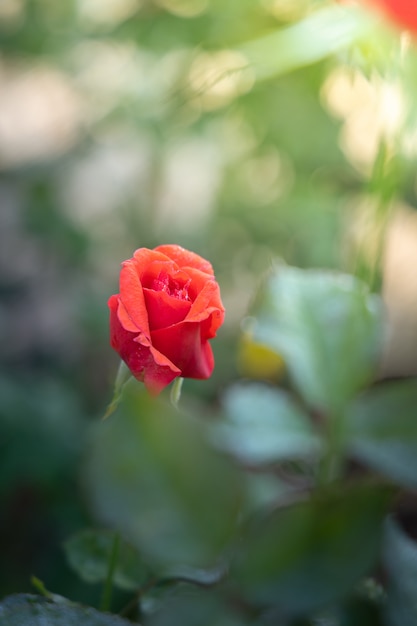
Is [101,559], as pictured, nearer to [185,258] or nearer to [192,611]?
[192,611]

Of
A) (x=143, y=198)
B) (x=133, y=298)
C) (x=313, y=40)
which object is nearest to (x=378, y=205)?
(x=313, y=40)

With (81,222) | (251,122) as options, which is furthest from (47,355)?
(251,122)

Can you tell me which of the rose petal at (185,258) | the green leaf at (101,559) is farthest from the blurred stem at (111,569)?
the rose petal at (185,258)

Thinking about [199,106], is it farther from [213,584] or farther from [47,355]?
[213,584]

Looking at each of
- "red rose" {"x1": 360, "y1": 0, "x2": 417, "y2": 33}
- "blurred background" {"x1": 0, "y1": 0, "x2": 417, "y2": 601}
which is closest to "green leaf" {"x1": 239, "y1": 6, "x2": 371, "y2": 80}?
"red rose" {"x1": 360, "y1": 0, "x2": 417, "y2": 33}

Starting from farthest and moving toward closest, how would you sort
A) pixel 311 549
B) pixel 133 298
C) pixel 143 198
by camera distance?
pixel 143 198 < pixel 311 549 < pixel 133 298

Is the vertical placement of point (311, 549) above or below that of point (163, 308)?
below
